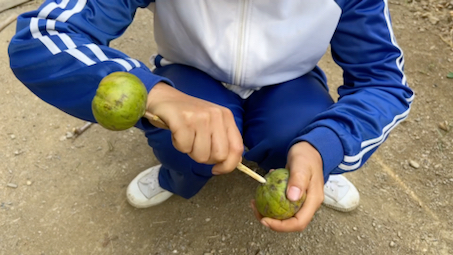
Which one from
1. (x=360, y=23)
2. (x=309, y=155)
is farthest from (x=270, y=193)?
(x=360, y=23)

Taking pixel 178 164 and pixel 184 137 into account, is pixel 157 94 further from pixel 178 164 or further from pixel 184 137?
pixel 178 164

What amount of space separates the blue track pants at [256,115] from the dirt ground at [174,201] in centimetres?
32

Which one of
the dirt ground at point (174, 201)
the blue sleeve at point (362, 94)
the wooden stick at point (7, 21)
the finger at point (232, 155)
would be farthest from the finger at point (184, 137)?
the wooden stick at point (7, 21)

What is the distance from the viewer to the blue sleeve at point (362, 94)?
1.62m

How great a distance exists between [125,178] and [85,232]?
418 mm

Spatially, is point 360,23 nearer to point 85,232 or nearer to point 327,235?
point 327,235

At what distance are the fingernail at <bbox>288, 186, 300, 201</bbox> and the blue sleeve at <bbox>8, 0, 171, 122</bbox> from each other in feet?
2.03

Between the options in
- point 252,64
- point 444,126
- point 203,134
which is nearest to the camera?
point 203,134

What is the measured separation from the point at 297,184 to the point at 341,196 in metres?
1.00

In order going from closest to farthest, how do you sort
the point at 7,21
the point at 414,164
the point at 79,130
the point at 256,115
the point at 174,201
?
1. the point at 256,115
2. the point at 174,201
3. the point at 414,164
4. the point at 79,130
5. the point at 7,21

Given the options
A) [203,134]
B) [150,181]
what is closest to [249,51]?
[203,134]

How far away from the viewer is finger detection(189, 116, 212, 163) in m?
1.29

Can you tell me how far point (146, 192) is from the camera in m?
2.30

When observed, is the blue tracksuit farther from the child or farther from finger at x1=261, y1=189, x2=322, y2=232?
finger at x1=261, y1=189, x2=322, y2=232
